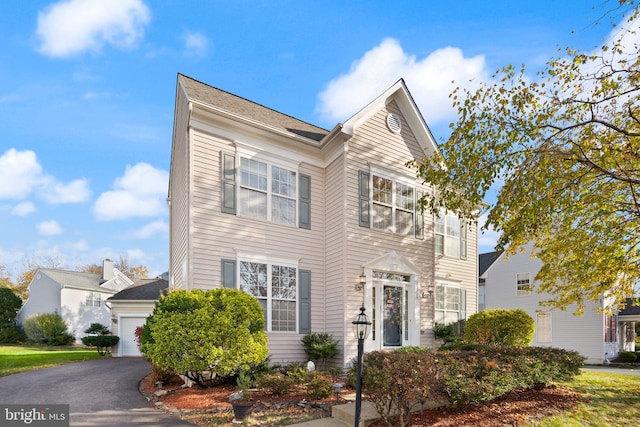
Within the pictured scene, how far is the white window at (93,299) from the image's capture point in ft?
105

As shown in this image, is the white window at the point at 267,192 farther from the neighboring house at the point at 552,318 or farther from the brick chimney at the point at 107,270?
the brick chimney at the point at 107,270

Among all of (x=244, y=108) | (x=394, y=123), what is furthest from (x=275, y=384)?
(x=394, y=123)

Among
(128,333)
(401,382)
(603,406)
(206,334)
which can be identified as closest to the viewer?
(401,382)

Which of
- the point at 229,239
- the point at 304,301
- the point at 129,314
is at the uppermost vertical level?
the point at 229,239

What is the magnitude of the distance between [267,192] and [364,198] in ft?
9.65

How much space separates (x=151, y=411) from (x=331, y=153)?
823 centimetres

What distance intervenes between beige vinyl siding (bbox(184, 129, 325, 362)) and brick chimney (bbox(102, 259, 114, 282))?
95.3ft

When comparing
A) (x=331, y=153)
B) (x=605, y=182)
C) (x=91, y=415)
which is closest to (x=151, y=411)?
(x=91, y=415)

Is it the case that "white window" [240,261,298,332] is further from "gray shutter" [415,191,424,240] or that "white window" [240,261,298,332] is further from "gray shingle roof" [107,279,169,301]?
"gray shingle roof" [107,279,169,301]

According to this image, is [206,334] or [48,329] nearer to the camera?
[206,334]

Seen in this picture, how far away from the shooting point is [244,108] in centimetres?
1242

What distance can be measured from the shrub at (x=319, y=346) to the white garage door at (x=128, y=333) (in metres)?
15.1

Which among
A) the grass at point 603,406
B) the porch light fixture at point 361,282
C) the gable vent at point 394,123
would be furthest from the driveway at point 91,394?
the gable vent at point 394,123

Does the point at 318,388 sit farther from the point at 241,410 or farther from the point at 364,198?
the point at 364,198
